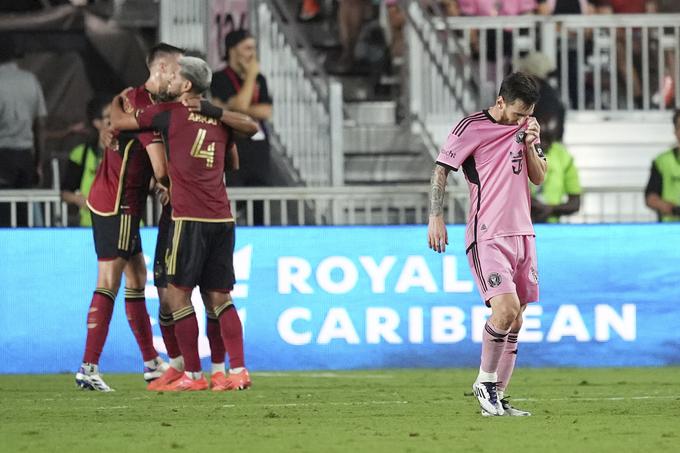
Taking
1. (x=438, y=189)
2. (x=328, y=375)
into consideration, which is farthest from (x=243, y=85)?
(x=438, y=189)

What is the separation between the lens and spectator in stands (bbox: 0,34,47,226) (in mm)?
18078

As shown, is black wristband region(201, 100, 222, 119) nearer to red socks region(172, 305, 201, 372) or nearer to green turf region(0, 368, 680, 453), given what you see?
red socks region(172, 305, 201, 372)

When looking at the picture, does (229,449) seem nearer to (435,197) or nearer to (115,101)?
(435,197)

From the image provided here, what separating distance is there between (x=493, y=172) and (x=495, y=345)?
101cm

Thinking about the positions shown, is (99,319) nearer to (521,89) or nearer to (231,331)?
(231,331)

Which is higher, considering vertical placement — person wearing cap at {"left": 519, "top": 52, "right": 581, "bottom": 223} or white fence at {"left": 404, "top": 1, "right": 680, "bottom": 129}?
white fence at {"left": 404, "top": 1, "right": 680, "bottom": 129}

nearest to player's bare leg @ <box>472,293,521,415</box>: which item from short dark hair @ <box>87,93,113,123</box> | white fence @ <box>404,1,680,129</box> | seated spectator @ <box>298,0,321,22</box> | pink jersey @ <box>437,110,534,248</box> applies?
pink jersey @ <box>437,110,534,248</box>

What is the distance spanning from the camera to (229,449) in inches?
326

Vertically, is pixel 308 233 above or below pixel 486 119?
below

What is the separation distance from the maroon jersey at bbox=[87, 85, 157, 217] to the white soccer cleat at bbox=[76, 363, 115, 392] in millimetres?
1133

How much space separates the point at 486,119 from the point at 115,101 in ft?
11.3

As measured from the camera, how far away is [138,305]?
13055mm

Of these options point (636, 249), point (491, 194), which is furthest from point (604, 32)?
point (491, 194)

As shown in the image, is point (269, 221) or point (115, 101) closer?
point (115, 101)
